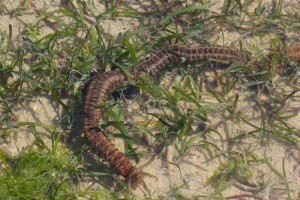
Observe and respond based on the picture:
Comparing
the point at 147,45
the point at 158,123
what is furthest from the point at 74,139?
the point at 147,45

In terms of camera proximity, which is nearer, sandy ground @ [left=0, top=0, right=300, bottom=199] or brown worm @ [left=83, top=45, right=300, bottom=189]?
brown worm @ [left=83, top=45, right=300, bottom=189]

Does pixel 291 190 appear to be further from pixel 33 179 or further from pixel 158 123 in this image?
pixel 33 179

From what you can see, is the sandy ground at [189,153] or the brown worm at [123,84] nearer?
the brown worm at [123,84]

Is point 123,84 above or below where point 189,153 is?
above
